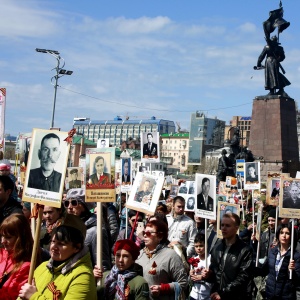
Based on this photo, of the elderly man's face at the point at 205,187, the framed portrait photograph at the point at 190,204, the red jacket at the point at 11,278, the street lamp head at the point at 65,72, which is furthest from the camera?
the street lamp head at the point at 65,72

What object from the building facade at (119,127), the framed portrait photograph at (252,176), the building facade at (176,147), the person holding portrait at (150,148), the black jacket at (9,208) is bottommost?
the black jacket at (9,208)

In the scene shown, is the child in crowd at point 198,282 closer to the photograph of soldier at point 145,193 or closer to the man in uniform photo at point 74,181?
the photograph of soldier at point 145,193

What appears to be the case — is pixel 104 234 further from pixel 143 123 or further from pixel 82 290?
pixel 143 123

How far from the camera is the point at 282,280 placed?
6387 millimetres

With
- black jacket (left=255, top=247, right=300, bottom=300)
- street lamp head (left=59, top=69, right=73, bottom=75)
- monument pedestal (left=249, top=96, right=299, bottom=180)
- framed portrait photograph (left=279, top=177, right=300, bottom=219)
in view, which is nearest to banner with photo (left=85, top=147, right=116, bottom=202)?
black jacket (left=255, top=247, right=300, bottom=300)

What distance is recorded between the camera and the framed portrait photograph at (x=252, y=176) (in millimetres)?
14984

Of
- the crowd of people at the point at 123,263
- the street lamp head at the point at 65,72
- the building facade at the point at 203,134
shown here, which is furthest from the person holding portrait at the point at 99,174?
the building facade at the point at 203,134

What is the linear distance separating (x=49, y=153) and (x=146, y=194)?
1890 millimetres

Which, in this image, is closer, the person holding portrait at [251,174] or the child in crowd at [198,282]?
the child in crowd at [198,282]

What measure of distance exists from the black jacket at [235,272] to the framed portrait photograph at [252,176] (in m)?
9.33

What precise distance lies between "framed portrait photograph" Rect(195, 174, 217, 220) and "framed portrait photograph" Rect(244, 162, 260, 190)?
750 centimetres

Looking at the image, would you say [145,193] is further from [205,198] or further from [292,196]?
[292,196]

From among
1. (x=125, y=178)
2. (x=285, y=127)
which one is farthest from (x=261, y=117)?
(x=125, y=178)

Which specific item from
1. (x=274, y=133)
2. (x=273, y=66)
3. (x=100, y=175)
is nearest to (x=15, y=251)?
(x=100, y=175)
